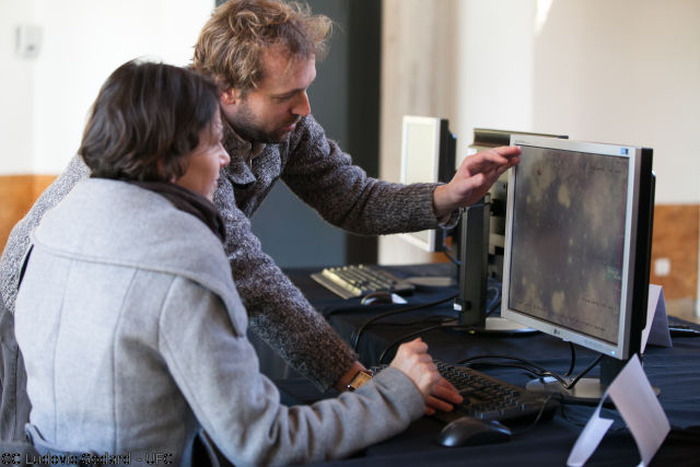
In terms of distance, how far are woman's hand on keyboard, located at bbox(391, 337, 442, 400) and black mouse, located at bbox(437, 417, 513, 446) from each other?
0.20 feet

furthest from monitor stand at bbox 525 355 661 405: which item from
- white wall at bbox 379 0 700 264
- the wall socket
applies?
the wall socket

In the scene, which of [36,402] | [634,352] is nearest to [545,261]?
[634,352]

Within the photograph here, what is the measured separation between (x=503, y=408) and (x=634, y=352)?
24cm

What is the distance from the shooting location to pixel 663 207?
474 centimetres

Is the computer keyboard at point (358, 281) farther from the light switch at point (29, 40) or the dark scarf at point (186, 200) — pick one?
the light switch at point (29, 40)

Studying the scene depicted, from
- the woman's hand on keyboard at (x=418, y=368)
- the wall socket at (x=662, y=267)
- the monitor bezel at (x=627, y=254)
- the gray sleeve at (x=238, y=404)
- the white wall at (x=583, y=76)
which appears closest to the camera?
the gray sleeve at (x=238, y=404)

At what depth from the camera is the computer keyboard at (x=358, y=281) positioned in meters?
2.56

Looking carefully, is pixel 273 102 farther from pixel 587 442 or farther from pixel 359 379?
pixel 587 442

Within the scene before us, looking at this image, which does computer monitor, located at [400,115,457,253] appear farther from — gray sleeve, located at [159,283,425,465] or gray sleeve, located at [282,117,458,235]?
gray sleeve, located at [159,283,425,465]

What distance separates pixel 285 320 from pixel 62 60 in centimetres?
401

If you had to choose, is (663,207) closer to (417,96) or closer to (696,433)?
(417,96)

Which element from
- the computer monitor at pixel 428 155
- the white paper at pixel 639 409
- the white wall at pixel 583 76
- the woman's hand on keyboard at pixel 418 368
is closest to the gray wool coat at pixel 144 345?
the woman's hand on keyboard at pixel 418 368

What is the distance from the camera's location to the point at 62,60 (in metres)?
5.11

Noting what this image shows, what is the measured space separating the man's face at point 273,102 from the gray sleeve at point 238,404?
69 centimetres
